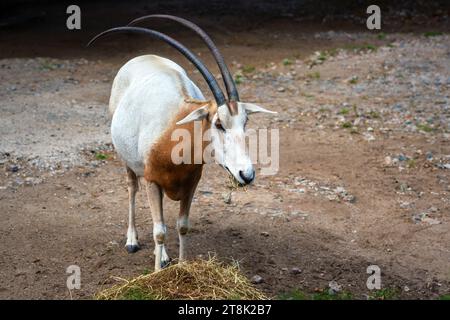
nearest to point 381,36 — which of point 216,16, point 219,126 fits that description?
point 216,16

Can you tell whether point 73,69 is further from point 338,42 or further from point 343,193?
point 343,193

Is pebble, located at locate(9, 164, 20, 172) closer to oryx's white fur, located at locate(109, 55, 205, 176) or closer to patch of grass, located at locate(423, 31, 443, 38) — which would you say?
oryx's white fur, located at locate(109, 55, 205, 176)

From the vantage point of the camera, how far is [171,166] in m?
5.95

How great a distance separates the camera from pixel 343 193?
8.48 meters

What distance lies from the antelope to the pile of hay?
1.71 feet

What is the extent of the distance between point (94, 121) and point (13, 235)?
Result: 401 cm

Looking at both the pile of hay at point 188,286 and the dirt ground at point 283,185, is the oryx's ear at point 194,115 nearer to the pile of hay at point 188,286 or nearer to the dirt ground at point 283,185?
the pile of hay at point 188,286

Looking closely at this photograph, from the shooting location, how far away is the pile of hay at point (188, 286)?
18.5ft

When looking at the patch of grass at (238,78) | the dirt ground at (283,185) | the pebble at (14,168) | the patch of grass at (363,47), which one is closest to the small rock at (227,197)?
the dirt ground at (283,185)

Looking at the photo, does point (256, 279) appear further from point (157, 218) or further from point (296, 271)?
point (157, 218)

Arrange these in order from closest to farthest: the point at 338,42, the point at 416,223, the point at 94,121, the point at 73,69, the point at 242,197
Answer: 1. the point at 416,223
2. the point at 242,197
3. the point at 94,121
4. the point at 73,69
5. the point at 338,42

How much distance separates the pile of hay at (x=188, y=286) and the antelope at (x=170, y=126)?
521 millimetres

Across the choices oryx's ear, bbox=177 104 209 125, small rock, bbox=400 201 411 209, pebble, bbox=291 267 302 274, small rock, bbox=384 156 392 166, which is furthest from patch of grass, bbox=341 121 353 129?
oryx's ear, bbox=177 104 209 125
